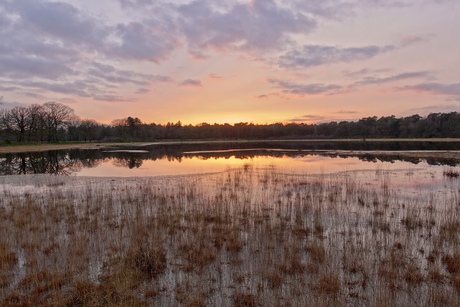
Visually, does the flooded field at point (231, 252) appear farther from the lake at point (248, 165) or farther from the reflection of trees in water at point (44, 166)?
the reflection of trees in water at point (44, 166)

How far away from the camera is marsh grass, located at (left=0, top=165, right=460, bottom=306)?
6.01 meters

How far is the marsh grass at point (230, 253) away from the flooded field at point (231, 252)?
0.03 m

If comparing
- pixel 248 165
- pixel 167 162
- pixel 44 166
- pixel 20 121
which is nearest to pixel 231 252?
pixel 248 165

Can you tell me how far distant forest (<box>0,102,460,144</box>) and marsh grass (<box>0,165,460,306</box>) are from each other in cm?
7712

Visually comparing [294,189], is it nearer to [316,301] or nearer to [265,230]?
[265,230]

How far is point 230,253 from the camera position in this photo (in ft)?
27.1

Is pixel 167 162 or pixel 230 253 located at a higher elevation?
pixel 167 162

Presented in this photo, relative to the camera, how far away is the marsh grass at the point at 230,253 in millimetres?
6012

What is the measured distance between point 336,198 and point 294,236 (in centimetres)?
668

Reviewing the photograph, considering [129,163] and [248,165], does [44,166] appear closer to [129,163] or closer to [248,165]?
[129,163]

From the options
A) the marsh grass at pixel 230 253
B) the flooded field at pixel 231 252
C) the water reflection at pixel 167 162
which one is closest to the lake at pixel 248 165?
the water reflection at pixel 167 162

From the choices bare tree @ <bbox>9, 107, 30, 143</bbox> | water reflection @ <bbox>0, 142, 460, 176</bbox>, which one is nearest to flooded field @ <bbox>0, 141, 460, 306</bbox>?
water reflection @ <bbox>0, 142, 460, 176</bbox>

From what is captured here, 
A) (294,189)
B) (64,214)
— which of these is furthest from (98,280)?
(294,189)

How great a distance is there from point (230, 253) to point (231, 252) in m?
0.06
